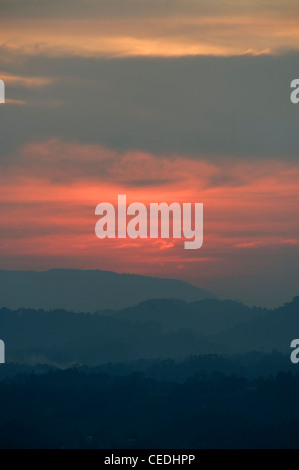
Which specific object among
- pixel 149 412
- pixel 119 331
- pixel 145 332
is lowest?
pixel 149 412

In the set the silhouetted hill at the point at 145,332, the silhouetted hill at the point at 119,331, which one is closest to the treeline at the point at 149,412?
the silhouetted hill at the point at 145,332

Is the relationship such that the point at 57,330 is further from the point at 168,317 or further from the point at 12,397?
the point at 12,397

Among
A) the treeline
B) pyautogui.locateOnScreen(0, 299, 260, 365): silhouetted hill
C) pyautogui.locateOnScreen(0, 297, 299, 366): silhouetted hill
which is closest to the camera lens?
the treeline

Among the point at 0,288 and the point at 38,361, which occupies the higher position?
the point at 0,288

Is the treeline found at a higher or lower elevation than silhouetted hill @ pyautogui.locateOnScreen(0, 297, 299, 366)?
lower

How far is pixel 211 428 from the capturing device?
54.4m

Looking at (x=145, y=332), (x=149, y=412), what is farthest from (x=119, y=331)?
(x=149, y=412)

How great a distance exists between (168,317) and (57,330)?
17040 millimetres

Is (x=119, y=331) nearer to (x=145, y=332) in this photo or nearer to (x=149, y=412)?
(x=145, y=332)

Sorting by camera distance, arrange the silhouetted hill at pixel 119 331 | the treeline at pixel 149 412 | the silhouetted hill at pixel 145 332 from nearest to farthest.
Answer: the treeline at pixel 149 412
the silhouetted hill at pixel 145 332
the silhouetted hill at pixel 119 331

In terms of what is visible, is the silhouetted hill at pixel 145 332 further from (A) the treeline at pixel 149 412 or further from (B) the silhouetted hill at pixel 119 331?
(A) the treeline at pixel 149 412

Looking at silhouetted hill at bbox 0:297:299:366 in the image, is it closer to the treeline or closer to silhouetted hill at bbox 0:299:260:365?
silhouetted hill at bbox 0:299:260:365

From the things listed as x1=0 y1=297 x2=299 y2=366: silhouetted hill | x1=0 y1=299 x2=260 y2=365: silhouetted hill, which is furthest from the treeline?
x1=0 y1=299 x2=260 y2=365: silhouetted hill
